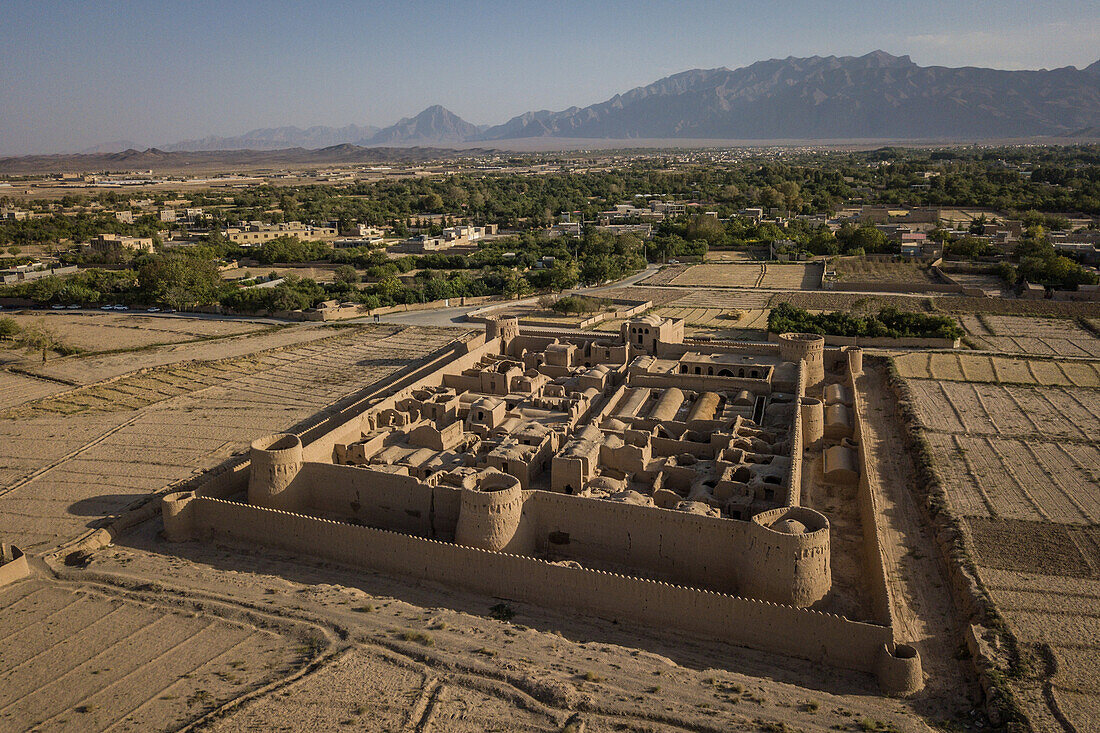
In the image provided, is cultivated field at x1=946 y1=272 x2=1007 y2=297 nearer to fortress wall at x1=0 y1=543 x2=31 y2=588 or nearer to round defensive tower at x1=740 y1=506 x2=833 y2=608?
round defensive tower at x1=740 y1=506 x2=833 y2=608

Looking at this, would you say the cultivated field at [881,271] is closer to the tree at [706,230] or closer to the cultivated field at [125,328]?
the tree at [706,230]

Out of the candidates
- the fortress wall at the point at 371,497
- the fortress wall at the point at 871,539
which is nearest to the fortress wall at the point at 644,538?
the fortress wall at the point at 371,497

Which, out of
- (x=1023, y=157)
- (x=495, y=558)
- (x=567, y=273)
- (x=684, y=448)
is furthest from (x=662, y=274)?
(x=1023, y=157)

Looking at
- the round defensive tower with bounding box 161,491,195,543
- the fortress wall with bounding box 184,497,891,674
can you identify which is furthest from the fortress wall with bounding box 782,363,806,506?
the round defensive tower with bounding box 161,491,195,543

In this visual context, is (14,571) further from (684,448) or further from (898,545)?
(898,545)

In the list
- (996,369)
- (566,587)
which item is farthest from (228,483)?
(996,369)

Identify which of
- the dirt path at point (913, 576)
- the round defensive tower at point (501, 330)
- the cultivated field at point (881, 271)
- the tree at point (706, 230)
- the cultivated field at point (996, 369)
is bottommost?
the dirt path at point (913, 576)

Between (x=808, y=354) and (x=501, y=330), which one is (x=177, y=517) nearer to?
(x=501, y=330)
